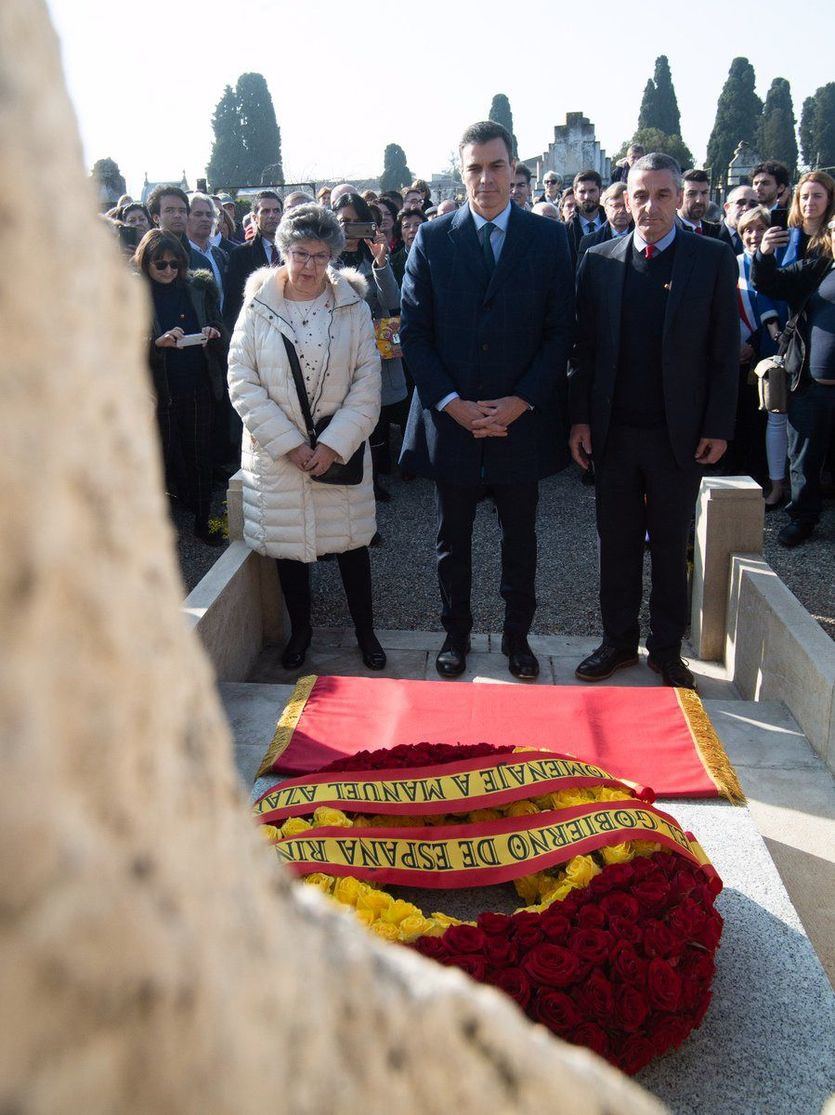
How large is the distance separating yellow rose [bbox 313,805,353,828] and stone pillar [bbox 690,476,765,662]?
262 centimetres

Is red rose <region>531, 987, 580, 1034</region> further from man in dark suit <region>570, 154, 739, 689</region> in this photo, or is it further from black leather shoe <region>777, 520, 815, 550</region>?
black leather shoe <region>777, 520, 815, 550</region>

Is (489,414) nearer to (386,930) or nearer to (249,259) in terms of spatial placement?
(386,930)

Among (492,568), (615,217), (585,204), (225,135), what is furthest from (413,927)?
(225,135)

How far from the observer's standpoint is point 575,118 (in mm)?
39562

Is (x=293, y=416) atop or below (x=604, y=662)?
atop

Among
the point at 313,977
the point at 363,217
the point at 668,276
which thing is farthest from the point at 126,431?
A: the point at 363,217

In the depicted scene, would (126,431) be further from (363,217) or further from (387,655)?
(363,217)

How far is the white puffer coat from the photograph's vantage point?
15.4ft

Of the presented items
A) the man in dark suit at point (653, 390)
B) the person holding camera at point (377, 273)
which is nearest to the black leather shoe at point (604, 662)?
the man in dark suit at point (653, 390)

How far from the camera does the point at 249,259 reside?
7750mm

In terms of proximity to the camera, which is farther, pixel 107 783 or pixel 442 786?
pixel 442 786

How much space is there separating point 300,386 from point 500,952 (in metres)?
2.95

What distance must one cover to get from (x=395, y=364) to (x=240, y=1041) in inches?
274

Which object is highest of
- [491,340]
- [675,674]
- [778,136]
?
[778,136]
